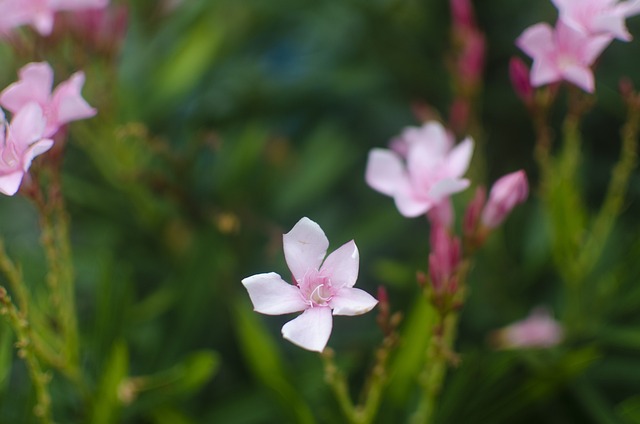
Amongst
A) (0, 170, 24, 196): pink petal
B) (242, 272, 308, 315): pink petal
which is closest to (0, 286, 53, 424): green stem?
(0, 170, 24, 196): pink petal

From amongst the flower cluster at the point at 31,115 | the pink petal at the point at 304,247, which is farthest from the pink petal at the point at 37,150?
the pink petal at the point at 304,247

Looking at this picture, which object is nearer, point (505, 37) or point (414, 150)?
point (414, 150)

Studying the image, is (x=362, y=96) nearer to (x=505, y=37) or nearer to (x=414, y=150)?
(x=505, y=37)

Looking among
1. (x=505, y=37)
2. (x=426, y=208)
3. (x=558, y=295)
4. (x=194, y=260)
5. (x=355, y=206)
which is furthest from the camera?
(x=355, y=206)

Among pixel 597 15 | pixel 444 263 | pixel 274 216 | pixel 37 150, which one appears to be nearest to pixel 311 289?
pixel 444 263

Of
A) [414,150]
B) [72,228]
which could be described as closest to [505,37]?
[414,150]

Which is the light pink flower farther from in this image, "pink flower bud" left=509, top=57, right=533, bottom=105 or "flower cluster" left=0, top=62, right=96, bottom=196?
"flower cluster" left=0, top=62, right=96, bottom=196

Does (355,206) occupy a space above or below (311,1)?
below
